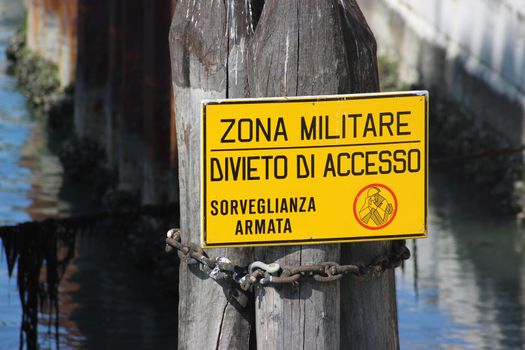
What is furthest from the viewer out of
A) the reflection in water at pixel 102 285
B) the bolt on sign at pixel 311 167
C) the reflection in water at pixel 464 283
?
the reflection in water at pixel 464 283

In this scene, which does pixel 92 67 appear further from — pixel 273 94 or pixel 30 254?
pixel 273 94

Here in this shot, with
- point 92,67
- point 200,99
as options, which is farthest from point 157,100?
point 200,99

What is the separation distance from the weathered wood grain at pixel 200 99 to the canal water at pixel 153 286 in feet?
9.92

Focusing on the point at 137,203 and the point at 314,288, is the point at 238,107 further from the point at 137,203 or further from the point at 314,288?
the point at 137,203

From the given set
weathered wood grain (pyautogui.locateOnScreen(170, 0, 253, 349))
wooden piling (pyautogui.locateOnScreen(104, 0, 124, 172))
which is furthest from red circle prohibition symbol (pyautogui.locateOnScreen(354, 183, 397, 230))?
wooden piling (pyautogui.locateOnScreen(104, 0, 124, 172))

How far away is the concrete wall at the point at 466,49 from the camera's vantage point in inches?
510

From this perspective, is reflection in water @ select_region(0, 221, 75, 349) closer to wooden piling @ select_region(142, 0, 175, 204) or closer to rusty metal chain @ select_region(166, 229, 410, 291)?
rusty metal chain @ select_region(166, 229, 410, 291)

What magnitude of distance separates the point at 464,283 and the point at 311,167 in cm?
702

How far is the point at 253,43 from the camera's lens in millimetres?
3598

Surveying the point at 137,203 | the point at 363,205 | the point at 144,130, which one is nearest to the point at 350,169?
the point at 363,205

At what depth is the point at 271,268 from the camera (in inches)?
141

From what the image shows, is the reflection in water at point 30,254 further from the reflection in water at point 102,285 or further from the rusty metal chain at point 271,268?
the rusty metal chain at point 271,268

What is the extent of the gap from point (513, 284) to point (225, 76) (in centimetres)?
715

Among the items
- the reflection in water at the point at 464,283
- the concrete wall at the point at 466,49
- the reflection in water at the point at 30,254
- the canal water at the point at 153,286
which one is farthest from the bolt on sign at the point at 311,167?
the concrete wall at the point at 466,49
